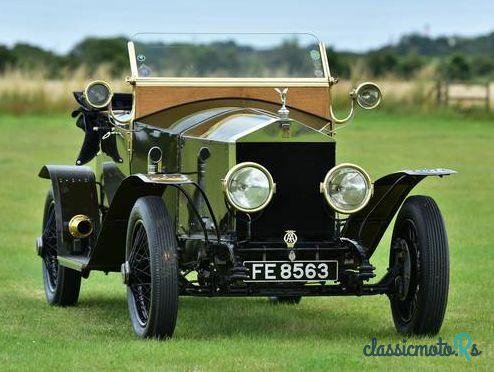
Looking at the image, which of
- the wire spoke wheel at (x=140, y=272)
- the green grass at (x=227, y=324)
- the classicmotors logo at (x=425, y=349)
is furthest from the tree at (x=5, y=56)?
the classicmotors logo at (x=425, y=349)

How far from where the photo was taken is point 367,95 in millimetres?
9344

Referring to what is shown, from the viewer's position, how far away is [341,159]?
80.4 feet

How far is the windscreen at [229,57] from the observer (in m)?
9.93

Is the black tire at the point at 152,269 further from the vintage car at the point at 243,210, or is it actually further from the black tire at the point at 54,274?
the black tire at the point at 54,274

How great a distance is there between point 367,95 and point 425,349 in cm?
222

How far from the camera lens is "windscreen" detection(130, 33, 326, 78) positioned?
9.93 metres

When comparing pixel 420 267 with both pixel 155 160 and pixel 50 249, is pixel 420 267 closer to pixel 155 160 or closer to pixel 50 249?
pixel 155 160

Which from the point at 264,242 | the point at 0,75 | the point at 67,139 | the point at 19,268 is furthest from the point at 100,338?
the point at 0,75

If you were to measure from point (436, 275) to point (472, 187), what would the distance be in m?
13.1

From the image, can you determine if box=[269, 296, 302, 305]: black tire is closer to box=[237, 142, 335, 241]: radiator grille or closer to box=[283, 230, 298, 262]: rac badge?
box=[237, 142, 335, 241]: radiator grille

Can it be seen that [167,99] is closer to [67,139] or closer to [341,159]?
[341,159]

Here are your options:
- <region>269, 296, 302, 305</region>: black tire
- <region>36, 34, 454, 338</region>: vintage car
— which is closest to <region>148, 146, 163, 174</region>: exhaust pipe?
<region>36, 34, 454, 338</region>: vintage car

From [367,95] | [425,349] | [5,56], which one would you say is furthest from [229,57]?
[5,56]

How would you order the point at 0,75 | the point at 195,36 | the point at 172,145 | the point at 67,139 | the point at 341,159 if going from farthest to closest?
1. the point at 0,75
2. the point at 67,139
3. the point at 341,159
4. the point at 195,36
5. the point at 172,145
